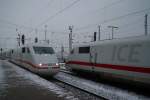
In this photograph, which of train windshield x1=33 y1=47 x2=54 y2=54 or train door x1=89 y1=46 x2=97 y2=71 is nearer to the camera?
train door x1=89 y1=46 x2=97 y2=71

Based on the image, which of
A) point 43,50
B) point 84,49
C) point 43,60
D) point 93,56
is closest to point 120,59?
point 93,56

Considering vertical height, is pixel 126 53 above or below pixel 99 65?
above

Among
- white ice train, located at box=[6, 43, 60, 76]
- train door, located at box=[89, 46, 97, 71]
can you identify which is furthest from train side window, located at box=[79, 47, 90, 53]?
white ice train, located at box=[6, 43, 60, 76]

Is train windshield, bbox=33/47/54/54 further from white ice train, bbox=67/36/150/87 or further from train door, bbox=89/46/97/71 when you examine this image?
train door, bbox=89/46/97/71

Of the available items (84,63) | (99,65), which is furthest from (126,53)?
(84,63)

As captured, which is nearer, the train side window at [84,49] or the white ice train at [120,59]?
the white ice train at [120,59]

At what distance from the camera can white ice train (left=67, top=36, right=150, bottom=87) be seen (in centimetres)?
1091

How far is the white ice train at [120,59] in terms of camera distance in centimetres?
1091

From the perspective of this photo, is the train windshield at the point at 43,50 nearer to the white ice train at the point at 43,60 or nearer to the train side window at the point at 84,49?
the white ice train at the point at 43,60

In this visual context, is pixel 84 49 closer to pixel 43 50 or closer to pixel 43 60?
pixel 43 50

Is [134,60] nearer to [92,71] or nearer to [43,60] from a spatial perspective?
[92,71]

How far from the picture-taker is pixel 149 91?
11.9m

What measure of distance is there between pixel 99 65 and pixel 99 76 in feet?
2.84

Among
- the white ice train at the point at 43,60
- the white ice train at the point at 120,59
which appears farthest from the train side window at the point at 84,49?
the white ice train at the point at 43,60
